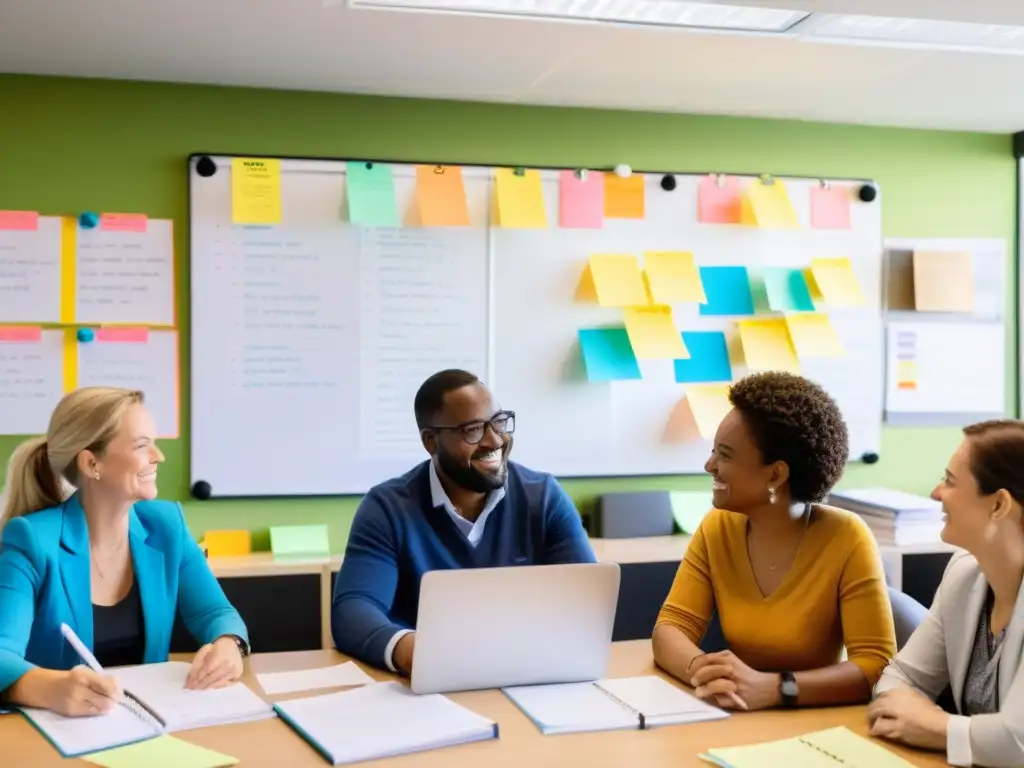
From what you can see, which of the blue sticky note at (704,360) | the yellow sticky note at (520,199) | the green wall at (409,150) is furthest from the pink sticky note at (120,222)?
the blue sticky note at (704,360)

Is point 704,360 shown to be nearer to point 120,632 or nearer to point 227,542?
point 227,542

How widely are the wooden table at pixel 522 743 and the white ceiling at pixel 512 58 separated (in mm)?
1454

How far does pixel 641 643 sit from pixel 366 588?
1.90 ft

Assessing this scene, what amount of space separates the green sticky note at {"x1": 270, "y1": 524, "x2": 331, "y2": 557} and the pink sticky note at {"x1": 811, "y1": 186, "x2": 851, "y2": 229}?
77.4 inches

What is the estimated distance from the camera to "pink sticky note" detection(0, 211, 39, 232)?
3209 mm

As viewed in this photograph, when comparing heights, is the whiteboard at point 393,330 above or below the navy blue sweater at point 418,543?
above

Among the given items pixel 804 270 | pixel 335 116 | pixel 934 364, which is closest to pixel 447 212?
pixel 335 116

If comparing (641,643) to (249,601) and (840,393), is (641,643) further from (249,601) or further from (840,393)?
(840,393)

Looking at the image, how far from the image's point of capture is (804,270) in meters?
3.82

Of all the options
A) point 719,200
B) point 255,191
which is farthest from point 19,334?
point 719,200

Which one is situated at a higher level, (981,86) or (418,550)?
(981,86)

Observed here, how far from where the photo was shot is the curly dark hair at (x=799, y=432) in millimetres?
2107

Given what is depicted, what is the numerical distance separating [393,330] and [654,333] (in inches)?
33.8

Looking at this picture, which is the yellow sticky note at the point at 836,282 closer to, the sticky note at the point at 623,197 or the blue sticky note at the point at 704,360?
the blue sticky note at the point at 704,360
